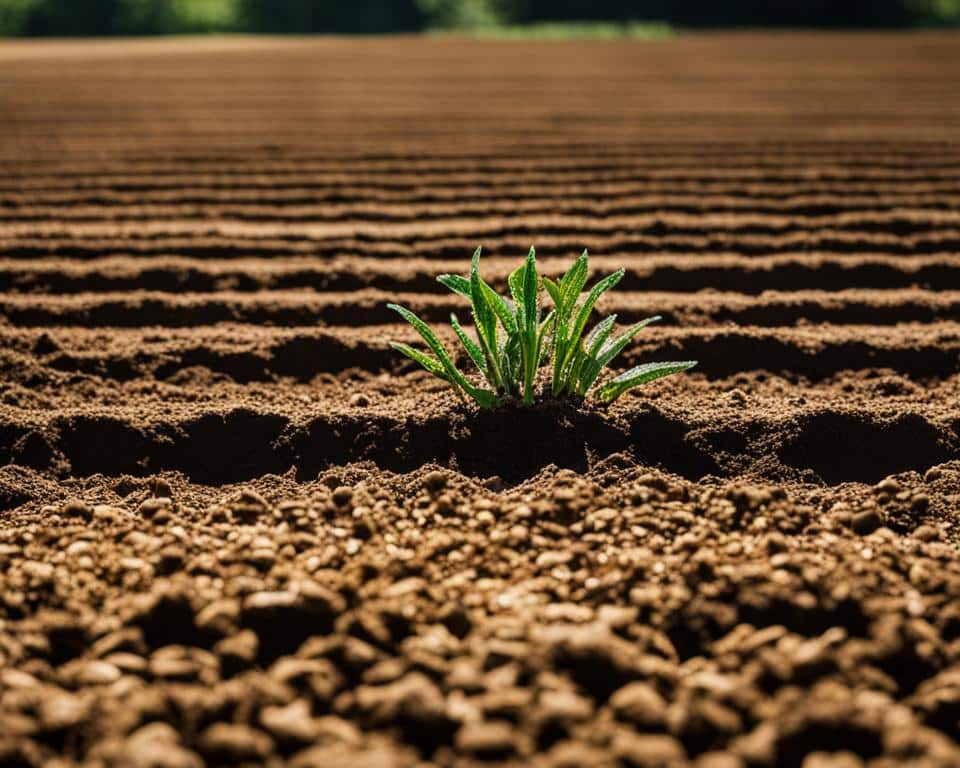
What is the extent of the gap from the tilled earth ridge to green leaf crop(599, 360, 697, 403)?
0.08 metres

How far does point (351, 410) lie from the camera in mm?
2166

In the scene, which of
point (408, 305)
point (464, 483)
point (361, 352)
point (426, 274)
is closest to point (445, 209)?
point (426, 274)

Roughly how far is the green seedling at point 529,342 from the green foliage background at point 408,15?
877 inches

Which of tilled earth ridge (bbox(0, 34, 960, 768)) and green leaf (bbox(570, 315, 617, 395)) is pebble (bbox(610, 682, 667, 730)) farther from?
green leaf (bbox(570, 315, 617, 395))

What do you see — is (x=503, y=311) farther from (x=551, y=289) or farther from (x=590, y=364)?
(x=590, y=364)

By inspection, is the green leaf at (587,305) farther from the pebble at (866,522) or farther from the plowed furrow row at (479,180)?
the plowed furrow row at (479,180)

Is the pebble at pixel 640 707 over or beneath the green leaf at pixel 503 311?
beneath

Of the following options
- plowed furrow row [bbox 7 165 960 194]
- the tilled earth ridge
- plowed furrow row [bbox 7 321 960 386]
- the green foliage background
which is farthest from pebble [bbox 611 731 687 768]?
the green foliage background

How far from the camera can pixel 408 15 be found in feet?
92.6

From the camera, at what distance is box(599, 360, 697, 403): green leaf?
6.59 ft

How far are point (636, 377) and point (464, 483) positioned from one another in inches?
20.1

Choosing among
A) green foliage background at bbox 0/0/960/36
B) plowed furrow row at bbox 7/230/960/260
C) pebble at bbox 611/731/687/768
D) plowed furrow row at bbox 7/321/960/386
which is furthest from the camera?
green foliage background at bbox 0/0/960/36

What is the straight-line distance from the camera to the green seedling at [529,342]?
6.48 feet

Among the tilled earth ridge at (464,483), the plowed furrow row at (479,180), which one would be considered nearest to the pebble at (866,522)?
the tilled earth ridge at (464,483)
